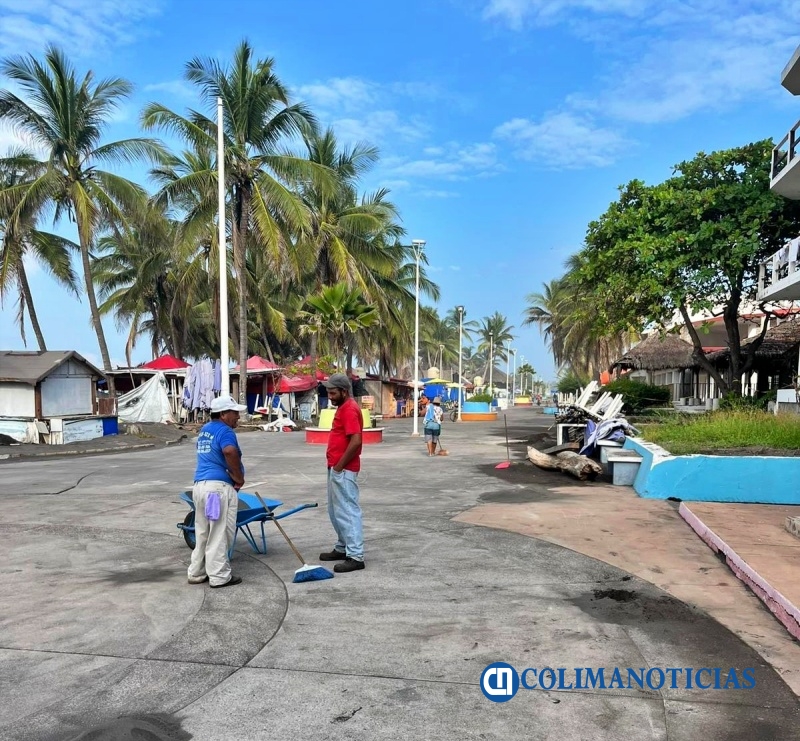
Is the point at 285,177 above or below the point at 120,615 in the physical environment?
above

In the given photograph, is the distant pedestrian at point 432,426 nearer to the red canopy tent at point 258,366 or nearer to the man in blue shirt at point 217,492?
the man in blue shirt at point 217,492

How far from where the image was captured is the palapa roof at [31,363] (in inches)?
704

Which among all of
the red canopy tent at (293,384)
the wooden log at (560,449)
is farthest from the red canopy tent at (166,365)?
the wooden log at (560,449)

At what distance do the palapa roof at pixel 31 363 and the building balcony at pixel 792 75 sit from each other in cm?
1992

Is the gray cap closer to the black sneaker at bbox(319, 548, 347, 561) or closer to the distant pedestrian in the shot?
the black sneaker at bbox(319, 548, 347, 561)

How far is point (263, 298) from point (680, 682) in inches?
1286

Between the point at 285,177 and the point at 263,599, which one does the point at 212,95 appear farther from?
the point at 263,599

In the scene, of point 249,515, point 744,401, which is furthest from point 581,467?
point 744,401

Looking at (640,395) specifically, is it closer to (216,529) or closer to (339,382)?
(339,382)

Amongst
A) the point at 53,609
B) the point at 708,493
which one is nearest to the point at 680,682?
the point at 53,609

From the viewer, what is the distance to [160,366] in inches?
1210

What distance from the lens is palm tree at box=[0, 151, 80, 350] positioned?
72.2 feet

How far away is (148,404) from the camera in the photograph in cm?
2730

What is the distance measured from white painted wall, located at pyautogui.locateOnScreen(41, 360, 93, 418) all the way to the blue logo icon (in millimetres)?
18006
